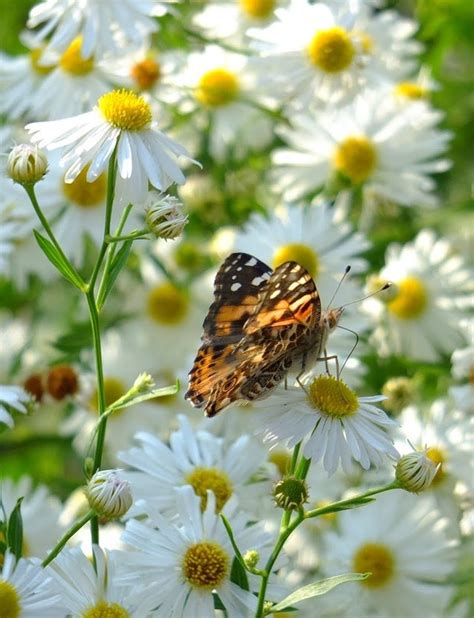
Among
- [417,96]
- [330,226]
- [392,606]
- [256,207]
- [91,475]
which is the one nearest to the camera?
[91,475]

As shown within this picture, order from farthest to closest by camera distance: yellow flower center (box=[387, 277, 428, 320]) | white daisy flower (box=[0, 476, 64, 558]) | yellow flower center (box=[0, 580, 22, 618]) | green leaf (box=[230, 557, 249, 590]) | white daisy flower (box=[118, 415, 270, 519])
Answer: yellow flower center (box=[387, 277, 428, 320]) < white daisy flower (box=[0, 476, 64, 558]) < white daisy flower (box=[118, 415, 270, 519]) < green leaf (box=[230, 557, 249, 590]) < yellow flower center (box=[0, 580, 22, 618])

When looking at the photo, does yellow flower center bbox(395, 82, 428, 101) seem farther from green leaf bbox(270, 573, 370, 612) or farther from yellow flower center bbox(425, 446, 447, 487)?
green leaf bbox(270, 573, 370, 612)

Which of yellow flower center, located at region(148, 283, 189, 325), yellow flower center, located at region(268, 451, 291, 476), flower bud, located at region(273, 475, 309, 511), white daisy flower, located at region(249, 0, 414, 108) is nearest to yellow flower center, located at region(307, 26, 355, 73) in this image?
white daisy flower, located at region(249, 0, 414, 108)

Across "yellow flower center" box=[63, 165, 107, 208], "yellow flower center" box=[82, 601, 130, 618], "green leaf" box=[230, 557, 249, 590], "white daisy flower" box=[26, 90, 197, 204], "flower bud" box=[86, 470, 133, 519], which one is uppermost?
"white daisy flower" box=[26, 90, 197, 204]

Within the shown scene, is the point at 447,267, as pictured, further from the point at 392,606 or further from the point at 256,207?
the point at 392,606

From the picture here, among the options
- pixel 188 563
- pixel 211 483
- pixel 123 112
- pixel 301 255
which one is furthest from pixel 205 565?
pixel 301 255

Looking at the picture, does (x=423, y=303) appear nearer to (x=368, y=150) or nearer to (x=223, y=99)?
(x=368, y=150)

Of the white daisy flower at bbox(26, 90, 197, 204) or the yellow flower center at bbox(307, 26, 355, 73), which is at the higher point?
the white daisy flower at bbox(26, 90, 197, 204)

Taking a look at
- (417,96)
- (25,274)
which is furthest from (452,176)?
(25,274)
